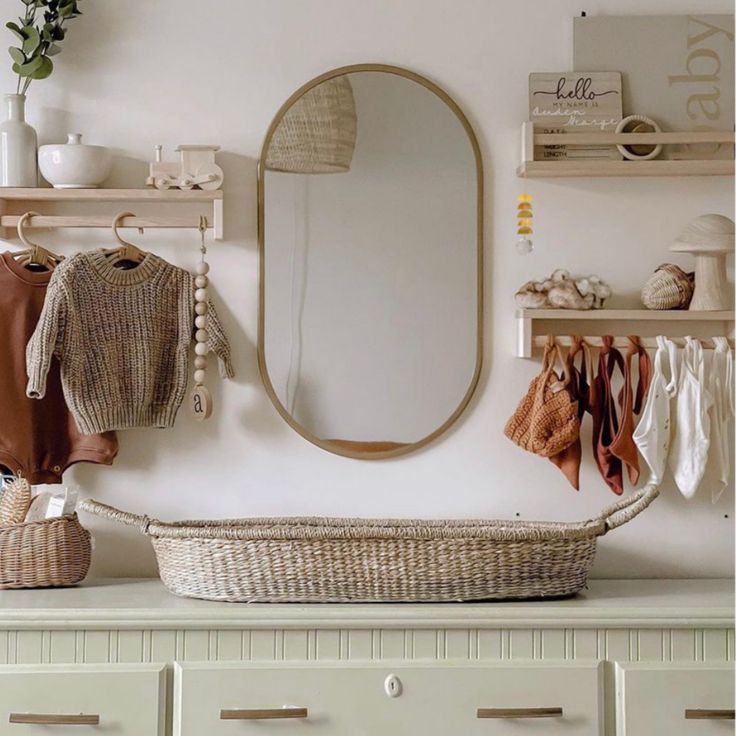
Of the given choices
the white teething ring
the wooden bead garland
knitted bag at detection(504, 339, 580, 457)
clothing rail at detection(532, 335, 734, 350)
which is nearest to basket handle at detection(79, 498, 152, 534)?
the wooden bead garland

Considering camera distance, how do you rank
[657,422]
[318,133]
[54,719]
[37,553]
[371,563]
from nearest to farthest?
[54,719] → [371,563] → [37,553] → [657,422] → [318,133]

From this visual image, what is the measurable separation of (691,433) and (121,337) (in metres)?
1.27

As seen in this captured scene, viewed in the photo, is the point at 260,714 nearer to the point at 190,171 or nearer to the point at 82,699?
the point at 82,699

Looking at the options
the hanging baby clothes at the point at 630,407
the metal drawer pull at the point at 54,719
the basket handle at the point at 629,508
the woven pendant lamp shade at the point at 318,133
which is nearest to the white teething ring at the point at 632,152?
the hanging baby clothes at the point at 630,407

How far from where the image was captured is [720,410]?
2.39m

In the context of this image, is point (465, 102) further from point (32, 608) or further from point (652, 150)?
point (32, 608)

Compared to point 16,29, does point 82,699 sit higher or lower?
lower

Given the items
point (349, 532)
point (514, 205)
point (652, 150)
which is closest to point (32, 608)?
point (349, 532)

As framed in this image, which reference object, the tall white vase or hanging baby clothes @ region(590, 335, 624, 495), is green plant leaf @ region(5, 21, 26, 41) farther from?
hanging baby clothes @ region(590, 335, 624, 495)

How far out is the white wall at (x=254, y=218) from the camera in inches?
97.4

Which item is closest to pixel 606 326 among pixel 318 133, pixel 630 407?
pixel 630 407

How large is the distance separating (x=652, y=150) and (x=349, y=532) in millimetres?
1107

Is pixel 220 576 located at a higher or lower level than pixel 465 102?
lower

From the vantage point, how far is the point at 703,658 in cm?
205
